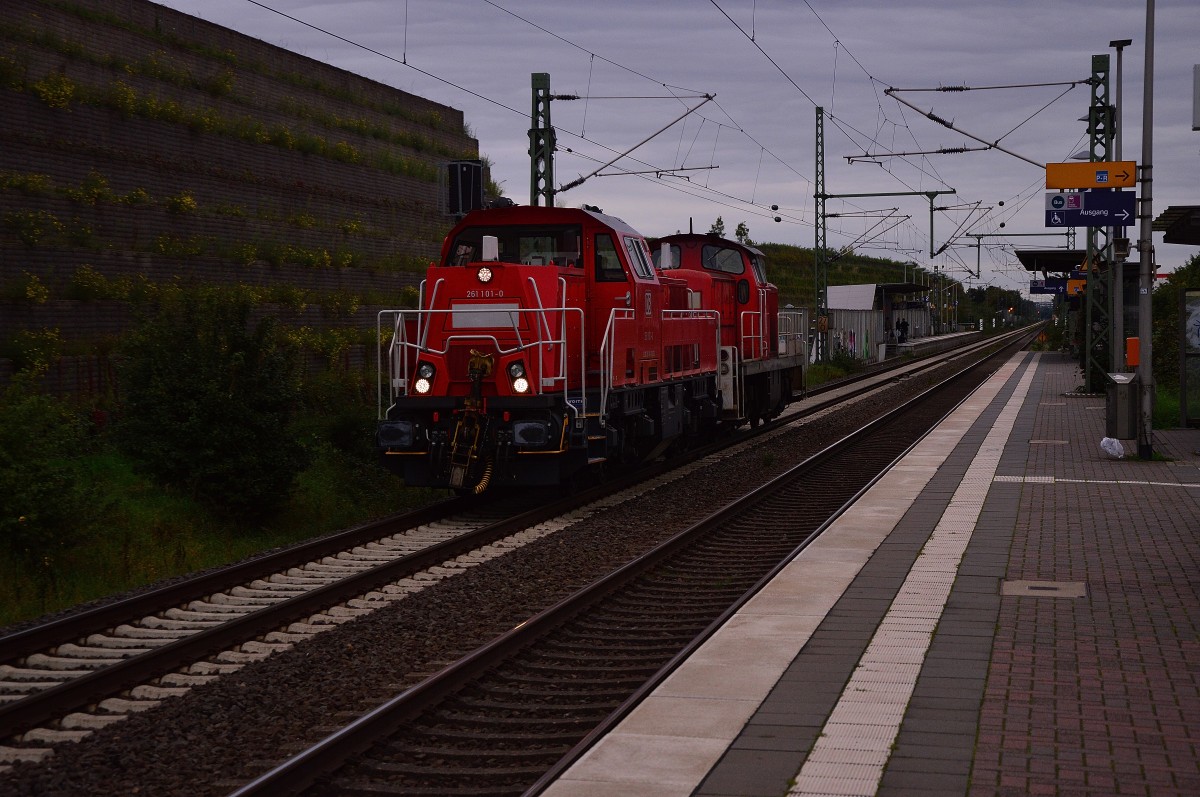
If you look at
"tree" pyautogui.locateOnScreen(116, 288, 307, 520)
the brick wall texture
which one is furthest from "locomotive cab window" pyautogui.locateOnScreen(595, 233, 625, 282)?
the brick wall texture

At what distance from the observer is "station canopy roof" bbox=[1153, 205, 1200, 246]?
16641mm

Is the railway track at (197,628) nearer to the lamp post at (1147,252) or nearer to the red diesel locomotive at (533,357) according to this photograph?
the red diesel locomotive at (533,357)

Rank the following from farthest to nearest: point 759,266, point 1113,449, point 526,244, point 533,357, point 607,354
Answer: point 759,266, point 1113,449, point 526,244, point 607,354, point 533,357

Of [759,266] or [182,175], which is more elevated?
[182,175]

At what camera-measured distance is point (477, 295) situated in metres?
13.2

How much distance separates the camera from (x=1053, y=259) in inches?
1880

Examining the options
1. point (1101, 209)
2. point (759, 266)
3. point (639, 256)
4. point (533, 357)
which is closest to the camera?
Result: point (533, 357)

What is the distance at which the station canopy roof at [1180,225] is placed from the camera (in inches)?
655

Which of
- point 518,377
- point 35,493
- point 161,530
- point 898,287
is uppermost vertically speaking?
point 898,287

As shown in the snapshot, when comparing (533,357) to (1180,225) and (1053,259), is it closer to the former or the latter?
(1180,225)

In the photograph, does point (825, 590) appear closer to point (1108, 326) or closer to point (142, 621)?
point (142, 621)

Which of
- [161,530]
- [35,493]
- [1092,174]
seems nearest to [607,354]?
[161,530]

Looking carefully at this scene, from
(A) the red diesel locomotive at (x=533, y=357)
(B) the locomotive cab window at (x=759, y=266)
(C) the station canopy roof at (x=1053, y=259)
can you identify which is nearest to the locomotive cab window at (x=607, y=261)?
(A) the red diesel locomotive at (x=533, y=357)

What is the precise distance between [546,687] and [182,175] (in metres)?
17.6
